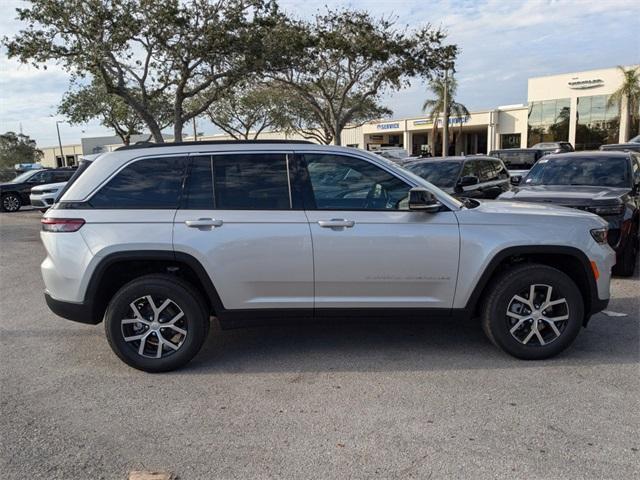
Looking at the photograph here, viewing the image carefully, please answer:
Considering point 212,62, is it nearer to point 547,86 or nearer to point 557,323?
point 557,323

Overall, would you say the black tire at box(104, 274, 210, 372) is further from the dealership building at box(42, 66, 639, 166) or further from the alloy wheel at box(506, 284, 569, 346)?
the dealership building at box(42, 66, 639, 166)

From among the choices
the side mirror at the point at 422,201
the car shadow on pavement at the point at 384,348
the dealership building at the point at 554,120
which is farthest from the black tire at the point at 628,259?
the dealership building at the point at 554,120

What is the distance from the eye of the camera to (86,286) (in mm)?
4156

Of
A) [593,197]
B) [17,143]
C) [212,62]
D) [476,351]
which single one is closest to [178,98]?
[212,62]

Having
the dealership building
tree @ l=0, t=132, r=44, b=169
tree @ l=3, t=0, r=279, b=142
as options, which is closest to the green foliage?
tree @ l=3, t=0, r=279, b=142

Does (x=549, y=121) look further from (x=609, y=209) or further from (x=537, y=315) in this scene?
(x=537, y=315)

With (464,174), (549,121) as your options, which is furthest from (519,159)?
(549,121)

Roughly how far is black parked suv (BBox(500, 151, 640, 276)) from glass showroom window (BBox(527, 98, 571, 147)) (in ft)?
121

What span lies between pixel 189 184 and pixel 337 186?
123 cm

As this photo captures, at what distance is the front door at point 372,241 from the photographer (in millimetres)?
4152

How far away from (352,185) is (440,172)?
678 centimetres

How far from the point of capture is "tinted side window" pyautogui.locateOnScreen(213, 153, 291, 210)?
4234mm

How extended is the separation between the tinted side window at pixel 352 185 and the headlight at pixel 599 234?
1624 mm

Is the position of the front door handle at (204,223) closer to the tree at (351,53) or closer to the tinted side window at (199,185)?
the tinted side window at (199,185)
